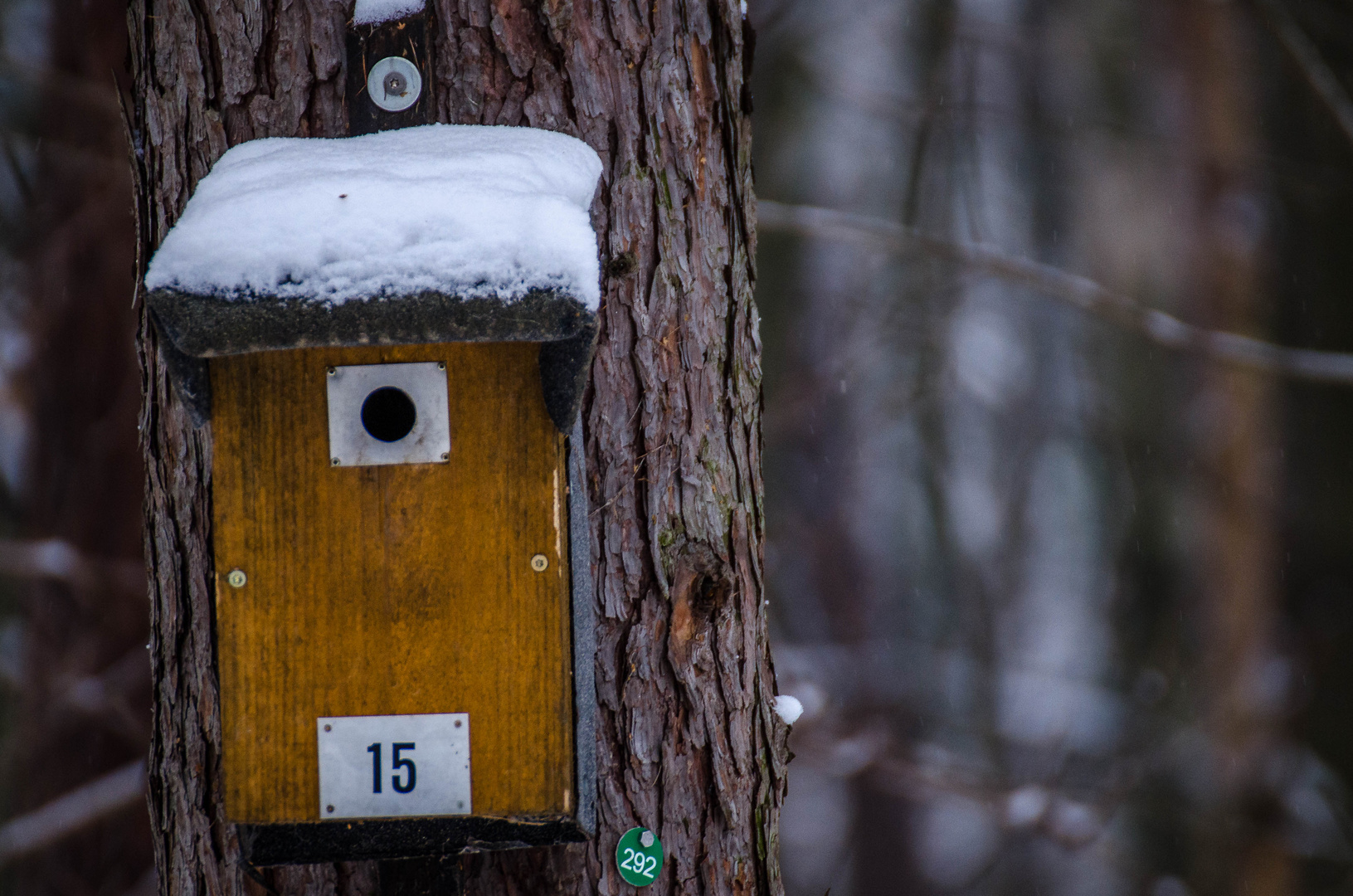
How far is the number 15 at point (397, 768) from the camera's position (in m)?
1.23

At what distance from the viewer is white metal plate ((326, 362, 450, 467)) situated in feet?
4.06

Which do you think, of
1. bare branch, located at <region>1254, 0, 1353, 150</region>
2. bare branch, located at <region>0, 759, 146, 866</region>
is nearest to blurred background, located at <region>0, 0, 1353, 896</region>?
bare branch, located at <region>1254, 0, 1353, 150</region>

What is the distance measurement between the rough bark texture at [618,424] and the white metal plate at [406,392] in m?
0.30

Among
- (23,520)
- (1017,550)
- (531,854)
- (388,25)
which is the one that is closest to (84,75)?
(23,520)

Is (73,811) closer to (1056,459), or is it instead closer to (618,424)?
(618,424)

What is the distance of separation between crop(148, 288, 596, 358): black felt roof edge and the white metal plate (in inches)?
5.3

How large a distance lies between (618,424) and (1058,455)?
22.8ft

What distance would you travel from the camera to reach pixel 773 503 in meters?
7.39

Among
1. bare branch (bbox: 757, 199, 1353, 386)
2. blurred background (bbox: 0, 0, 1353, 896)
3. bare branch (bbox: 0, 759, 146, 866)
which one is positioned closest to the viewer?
bare branch (bbox: 0, 759, 146, 866)

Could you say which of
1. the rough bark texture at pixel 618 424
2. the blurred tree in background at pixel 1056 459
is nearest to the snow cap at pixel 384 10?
the rough bark texture at pixel 618 424

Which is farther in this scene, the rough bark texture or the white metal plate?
the rough bark texture

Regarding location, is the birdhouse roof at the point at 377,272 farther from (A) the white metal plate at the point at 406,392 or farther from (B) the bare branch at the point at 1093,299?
(B) the bare branch at the point at 1093,299

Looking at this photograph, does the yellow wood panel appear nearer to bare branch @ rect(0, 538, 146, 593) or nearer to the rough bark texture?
the rough bark texture

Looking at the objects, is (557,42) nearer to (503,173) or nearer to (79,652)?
(503,173)
